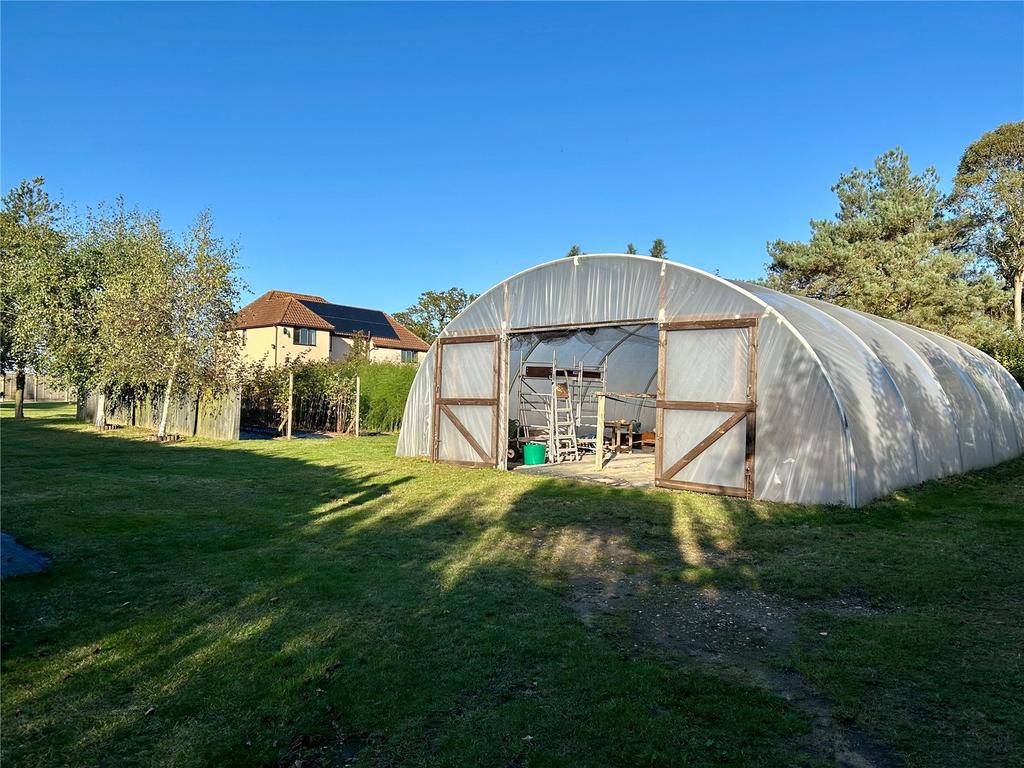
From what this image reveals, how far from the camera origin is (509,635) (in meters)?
4.67

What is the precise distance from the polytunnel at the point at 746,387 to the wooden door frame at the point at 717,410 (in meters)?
0.02

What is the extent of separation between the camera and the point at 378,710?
3.54m

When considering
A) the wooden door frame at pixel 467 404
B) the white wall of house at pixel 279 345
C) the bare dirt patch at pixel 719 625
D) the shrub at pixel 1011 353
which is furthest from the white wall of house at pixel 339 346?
the bare dirt patch at pixel 719 625

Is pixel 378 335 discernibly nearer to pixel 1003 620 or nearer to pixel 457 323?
pixel 457 323

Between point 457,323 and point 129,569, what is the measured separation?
989 cm

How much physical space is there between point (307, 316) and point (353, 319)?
244 inches

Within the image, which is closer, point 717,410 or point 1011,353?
point 717,410

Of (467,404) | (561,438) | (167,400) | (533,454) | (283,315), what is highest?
(283,315)

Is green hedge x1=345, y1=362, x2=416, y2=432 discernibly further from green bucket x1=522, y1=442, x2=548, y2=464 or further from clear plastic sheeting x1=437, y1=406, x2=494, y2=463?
green bucket x1=522, y1=442, x2=548, y2=464

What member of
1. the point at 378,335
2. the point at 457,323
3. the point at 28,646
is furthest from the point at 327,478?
the point at 378,335

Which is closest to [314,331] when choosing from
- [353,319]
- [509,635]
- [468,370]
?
[353,319]

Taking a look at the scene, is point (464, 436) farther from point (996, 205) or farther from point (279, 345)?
point (279, 345)

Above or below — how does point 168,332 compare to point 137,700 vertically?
above

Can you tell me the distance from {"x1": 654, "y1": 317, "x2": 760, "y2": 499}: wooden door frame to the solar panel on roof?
35.4m
